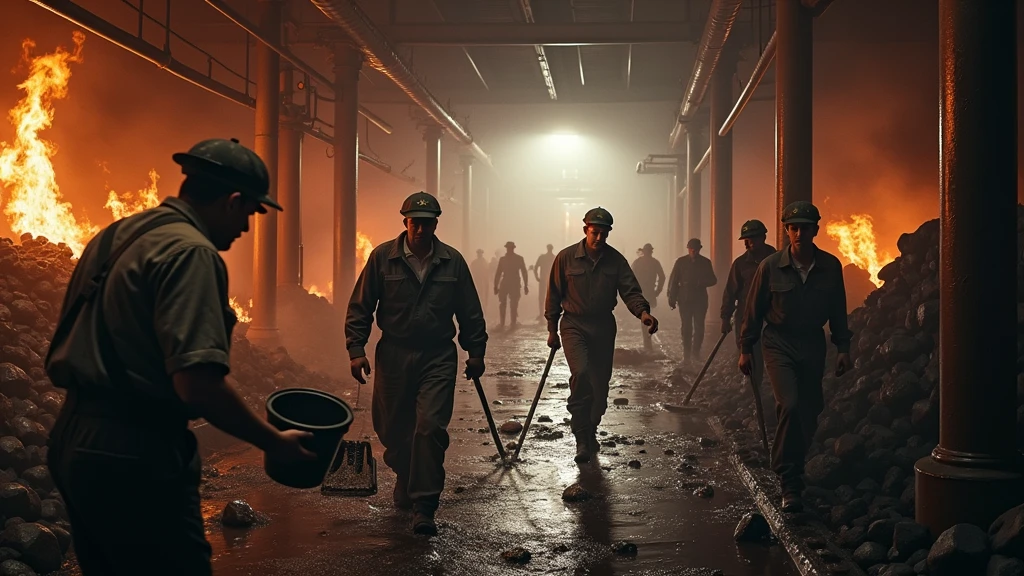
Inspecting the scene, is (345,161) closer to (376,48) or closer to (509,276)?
(376,48)

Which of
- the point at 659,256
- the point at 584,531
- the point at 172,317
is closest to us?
the point at 172,317

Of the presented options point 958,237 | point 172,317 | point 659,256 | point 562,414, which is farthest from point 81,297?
point 659,256

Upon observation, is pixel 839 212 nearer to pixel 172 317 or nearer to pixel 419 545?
pixel 419 545

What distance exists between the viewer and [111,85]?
62.9 ft

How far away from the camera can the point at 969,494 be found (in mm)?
4664

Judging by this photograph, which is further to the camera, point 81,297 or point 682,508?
point 682,508

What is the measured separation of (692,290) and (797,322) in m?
9.17

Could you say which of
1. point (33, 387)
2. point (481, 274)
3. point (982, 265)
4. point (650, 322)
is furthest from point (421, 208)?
point (481, 274)

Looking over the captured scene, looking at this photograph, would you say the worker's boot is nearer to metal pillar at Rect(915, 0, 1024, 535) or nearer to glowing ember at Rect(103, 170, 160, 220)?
metal pillar at Rect(915, 0, 1024, 535)

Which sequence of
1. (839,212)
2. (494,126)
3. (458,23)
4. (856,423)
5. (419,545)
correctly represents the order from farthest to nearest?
(494,126) → (839,212) → (458,23) → (856,423) → (419,545)

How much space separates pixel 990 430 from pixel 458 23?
48.8 feet

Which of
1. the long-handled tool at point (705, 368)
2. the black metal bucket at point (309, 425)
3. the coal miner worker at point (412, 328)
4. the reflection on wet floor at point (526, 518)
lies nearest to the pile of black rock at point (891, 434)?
the long-handled tool at point (705, 368)

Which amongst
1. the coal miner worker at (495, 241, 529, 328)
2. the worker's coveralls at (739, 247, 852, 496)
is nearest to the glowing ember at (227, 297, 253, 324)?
the coal miner worker at (495, 241, 529, 328)

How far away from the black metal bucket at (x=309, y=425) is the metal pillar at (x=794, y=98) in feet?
23.9
